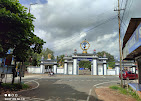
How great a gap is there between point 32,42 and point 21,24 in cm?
183

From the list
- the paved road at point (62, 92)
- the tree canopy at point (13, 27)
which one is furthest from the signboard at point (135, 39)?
the tree canopy at point (13, 27)

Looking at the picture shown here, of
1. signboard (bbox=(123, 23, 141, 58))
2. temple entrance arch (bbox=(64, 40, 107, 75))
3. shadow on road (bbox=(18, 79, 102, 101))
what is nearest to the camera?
signboard (bbox=(123, 23, 141, 58))

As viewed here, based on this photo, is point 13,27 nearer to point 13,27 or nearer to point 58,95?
point 13,27

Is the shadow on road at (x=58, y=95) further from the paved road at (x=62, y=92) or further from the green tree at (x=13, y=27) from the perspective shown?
the green tree at (x=13, y=27)

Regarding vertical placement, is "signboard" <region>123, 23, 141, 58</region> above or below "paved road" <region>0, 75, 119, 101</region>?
above

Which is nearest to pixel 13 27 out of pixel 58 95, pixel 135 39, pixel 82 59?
pixel 58 95

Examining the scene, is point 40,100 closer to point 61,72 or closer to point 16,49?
point 16,49

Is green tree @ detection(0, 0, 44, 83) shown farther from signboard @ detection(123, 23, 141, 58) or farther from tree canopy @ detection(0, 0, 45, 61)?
signboard @ detection(123, 23, 141, 58)

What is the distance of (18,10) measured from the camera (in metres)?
8.48

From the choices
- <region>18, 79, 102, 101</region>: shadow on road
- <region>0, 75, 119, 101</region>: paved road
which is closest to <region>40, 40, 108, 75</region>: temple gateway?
<region>0, 75, 119, 101</region>: paved road

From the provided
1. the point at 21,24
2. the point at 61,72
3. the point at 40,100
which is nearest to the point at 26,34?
the point at 21,24

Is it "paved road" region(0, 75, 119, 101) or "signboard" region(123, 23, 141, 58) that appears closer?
"signboard" region(123, 23, 141, 58)

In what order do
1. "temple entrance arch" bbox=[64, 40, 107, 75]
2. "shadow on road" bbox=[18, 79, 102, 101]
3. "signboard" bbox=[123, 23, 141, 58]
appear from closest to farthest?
"signboard" bbox=[123, 23, 141, 58] < "shadow on road" bbox=[18, 79, 102, 101] < "temple entrance arch" bbox=[64, 40, 107, 75]

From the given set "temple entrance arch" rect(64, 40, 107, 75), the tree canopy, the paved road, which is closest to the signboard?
the paved road
